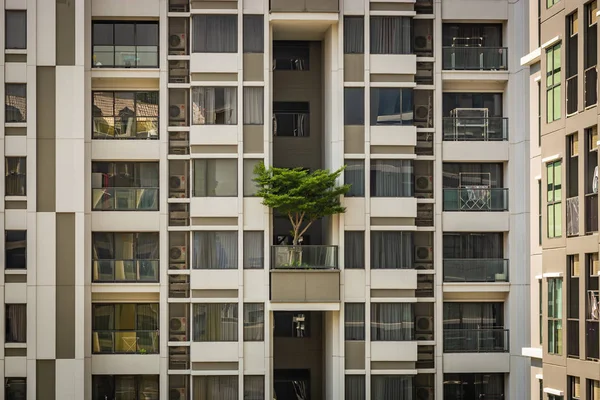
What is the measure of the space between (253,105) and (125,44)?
465cm

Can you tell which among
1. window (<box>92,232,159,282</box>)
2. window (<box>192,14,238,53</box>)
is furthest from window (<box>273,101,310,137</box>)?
window (<box>92,232,159,282</box>)

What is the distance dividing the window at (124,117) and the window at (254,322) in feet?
20.5

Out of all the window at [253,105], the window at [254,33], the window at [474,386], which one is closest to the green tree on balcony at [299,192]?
the window at [253,105]

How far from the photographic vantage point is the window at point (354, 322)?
105 feet

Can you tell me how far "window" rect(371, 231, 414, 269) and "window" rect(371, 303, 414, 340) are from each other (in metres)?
1.24

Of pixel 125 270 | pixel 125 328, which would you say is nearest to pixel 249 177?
pixel 125 270

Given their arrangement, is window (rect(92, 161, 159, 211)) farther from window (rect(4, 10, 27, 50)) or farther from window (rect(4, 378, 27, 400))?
window (rect(4, 378, 27, 400))

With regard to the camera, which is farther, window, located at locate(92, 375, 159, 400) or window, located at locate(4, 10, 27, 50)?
window, located at locate(92, 375, 159, 400)

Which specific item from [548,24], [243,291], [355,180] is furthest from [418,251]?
[548,24]

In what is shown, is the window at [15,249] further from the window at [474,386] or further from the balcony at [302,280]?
the window at [474,386]

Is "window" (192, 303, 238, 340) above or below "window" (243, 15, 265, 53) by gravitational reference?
below

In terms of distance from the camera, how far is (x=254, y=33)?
32312 mm

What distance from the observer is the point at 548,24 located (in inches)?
978

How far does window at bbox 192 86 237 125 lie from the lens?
32.3 metres
